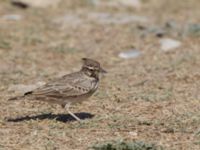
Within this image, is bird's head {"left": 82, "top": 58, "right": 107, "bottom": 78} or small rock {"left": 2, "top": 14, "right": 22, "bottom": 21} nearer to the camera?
bird's head {"left": 82, "top": 58, "right": 107, "bottom": 78}

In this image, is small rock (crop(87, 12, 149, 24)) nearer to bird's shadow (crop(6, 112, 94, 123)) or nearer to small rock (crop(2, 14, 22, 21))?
small rock (crop(2, 14, 22, 21))

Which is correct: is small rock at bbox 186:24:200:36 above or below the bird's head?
above

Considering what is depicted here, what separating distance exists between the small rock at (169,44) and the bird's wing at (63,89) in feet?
15.4

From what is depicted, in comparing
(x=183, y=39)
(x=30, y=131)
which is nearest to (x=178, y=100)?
(x=30, y=131)

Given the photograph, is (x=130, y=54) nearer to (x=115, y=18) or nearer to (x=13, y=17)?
(x=115, y=18)

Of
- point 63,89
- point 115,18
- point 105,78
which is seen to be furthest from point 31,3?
point 63,89

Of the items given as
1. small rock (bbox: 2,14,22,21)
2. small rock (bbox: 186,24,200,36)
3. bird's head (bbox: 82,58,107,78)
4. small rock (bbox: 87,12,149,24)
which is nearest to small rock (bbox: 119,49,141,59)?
small rock (bbox: 186,24,200,36)

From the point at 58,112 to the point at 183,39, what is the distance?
5159 millimetres

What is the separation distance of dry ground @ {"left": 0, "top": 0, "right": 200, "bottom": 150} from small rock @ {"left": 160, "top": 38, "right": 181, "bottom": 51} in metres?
0.14

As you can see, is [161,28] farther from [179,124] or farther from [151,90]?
[179,124]

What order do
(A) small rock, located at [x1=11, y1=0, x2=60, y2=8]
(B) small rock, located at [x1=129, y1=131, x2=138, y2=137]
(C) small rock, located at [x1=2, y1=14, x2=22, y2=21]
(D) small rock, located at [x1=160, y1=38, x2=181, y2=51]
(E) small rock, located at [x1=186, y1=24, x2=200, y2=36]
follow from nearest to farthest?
(B) small rock, located at [x1=129, y1=131, x2=138, y2=137] < (D) small rock, located at [x1=160, y1=38, x2=181, y2=51] < (E) small rock, located at [x1=186, y1=24, x2=200, y2=36] < (C) small rock, located at [x1=2, y1=14, x2=22, y2=21] < (A) small rock, located at [x1=11, y1=0, x2=60, y2=8]

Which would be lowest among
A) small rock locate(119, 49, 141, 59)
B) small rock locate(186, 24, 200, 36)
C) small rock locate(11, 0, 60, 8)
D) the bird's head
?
the bird's head

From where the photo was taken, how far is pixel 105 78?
1260 cm

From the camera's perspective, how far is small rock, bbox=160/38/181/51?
14562 millimetres
